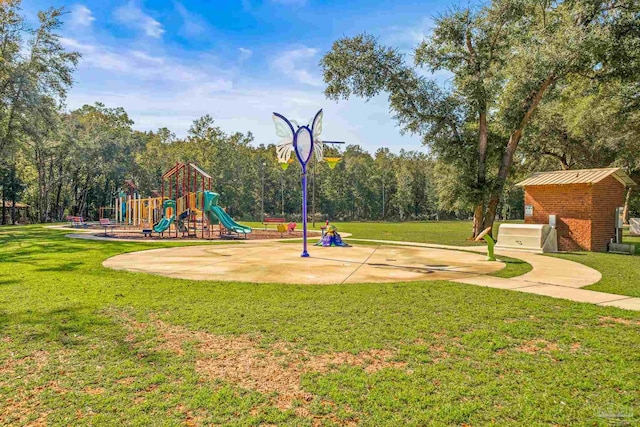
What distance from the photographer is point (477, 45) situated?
18312mm

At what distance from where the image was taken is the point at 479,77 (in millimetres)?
17797

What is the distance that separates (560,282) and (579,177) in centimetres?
810

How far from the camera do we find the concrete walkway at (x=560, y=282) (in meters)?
6.45

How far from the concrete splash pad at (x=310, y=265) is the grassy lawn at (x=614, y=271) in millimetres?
2305

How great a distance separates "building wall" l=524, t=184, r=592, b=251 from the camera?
1377 centimetres

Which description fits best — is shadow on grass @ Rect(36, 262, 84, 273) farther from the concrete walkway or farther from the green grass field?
the green grass field

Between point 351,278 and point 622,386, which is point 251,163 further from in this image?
point 622,386

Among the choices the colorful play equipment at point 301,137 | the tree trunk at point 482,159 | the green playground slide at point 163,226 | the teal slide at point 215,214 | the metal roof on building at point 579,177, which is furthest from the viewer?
the green playground slide at point 163,226

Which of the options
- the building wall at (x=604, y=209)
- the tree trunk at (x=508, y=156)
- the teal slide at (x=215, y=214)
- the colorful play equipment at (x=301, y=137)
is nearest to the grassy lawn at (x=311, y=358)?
the colorful play equipment at (x=301, y=137)

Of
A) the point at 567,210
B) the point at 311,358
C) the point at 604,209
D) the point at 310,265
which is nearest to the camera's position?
the point at 311,358

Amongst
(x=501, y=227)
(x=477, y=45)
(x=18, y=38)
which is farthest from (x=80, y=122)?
(x=501, y=227)

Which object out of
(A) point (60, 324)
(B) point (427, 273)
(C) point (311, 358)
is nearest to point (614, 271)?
(B) point (427, 273)

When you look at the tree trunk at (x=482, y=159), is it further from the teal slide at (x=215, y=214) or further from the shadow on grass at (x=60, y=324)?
the shadow on grass at (x=60, y=324)

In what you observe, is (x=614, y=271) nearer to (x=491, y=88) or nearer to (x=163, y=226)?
(x=491, y=88)
